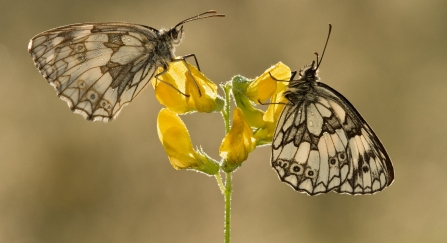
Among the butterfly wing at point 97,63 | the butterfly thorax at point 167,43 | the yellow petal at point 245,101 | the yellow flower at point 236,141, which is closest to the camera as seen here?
the yellow flower at point 236,141

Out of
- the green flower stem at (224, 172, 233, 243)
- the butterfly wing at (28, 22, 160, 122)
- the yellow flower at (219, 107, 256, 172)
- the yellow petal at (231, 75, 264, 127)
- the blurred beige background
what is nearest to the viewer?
the green flower stem at (224, 172, 233, 243)

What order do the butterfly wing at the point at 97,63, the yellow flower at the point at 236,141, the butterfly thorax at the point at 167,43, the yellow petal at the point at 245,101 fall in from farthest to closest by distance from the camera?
the butterfly thorax at the point at 167,43 → the butterfly wing at the point at 97,63 → the yellow petal at the point at 245,101 → the yellow flower at the point at 236,141

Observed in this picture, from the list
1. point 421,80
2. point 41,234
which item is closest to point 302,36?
point 421,80

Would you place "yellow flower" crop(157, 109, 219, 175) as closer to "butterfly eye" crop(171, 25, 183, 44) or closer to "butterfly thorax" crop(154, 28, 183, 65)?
"butterfly thorax" crop(154, 28, 183, 65)

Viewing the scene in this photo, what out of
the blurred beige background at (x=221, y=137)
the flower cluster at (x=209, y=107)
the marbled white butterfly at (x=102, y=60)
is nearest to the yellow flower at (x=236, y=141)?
the flower cluster at (x=209, y=107)

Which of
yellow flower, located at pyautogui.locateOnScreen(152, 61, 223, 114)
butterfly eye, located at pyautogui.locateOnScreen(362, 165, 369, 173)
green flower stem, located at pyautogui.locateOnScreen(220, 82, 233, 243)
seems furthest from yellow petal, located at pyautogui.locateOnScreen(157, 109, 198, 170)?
butterfly eye, located at pyautogui.locateOnScreen(362, 165, 369, 173)

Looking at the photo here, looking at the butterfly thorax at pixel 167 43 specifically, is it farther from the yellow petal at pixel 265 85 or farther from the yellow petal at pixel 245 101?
the yellow petal at pixel 265 85

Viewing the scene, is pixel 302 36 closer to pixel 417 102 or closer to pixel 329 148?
pixel 417 102
